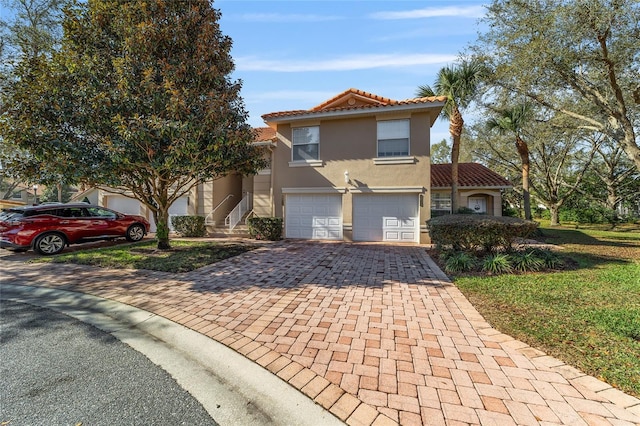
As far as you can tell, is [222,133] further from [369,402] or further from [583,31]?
[583,31]

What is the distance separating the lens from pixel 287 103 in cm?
1349

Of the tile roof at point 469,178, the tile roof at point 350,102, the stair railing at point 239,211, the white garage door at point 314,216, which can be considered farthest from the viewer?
the tile roof at point 469,178

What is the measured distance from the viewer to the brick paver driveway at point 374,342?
2.21 metres

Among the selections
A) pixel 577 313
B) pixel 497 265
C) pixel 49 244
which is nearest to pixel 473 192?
pixel 497 265

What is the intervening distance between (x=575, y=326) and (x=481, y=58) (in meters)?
11.3

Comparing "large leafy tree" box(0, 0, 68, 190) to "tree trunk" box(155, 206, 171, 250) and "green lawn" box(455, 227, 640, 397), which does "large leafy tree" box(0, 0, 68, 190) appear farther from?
"green lawn" box(455, 227, 640, 397)

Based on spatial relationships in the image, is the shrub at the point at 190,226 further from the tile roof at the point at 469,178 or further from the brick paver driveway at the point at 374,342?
the tile roof at the point at 469,178

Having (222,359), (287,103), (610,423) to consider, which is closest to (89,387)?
(222,359)

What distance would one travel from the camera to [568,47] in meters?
8.70

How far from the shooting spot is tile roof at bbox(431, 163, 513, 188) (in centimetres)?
1606

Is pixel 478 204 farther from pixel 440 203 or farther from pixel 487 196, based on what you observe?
pixel 440 203

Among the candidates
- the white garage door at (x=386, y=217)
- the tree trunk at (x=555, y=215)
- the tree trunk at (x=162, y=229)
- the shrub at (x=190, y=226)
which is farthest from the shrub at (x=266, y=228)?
the tree trunk at (x=555, y=215)

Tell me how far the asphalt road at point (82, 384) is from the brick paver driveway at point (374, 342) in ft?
2.50

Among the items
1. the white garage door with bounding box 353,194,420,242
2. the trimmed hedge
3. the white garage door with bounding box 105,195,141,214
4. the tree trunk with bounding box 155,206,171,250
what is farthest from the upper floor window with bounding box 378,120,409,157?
the white garage door with bounding box 105,195,141,214
